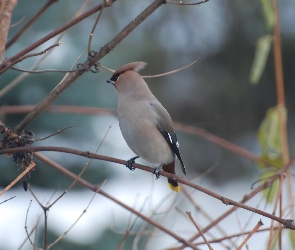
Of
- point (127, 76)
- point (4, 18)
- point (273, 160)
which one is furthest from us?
point (273, 160)

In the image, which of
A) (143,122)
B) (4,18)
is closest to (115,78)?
(143,122)

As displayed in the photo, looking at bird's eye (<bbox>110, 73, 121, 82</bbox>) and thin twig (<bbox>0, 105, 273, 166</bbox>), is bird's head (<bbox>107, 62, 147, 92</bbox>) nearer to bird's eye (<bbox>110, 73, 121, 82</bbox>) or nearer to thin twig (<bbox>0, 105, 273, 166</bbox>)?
bird's eye (<bbox>110, 73, 121, 82</bbox>)

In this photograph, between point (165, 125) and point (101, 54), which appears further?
point (165, 125)

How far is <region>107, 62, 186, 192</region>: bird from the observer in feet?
7.79

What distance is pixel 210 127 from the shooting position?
8219mm

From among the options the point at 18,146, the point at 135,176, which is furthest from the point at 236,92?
the point at 18,146

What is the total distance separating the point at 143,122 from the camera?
2.41m

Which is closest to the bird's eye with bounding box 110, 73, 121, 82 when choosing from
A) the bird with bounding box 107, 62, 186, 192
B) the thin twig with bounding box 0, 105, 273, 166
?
the bird with bounding box 107, 62, 186, 192

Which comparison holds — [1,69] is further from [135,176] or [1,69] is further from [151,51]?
[151,51]

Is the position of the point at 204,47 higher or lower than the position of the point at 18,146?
higher

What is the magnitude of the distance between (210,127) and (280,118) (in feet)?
18.9

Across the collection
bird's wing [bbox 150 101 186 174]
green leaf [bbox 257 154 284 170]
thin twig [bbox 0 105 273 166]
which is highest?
green leaf [bbox 257 154 284 170]

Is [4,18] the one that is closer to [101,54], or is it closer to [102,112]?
[101,54]

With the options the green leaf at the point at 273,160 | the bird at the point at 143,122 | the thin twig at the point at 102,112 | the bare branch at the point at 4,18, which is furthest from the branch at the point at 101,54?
the green leaf at the point at 273,160
